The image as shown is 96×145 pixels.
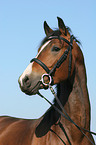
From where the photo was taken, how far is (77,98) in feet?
15.9

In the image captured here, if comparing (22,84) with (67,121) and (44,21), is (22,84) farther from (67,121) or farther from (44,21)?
(44,21)

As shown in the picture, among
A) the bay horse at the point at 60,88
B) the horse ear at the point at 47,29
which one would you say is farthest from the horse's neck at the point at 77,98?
the horse ear at the point at 47,29

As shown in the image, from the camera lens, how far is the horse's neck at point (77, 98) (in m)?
4.80

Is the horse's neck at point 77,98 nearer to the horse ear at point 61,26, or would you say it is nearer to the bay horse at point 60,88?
the bay horse at point 60,88

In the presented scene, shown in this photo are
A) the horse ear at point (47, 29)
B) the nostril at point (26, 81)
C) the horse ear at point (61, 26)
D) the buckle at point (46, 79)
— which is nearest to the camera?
the nostril at point (26, 81)

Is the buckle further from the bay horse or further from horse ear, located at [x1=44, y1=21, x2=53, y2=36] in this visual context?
horse ear, located at [x1=44, y1=21, x2=53, y2=36]

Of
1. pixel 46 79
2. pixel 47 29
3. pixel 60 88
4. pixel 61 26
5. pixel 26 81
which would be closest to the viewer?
pixel 26 81

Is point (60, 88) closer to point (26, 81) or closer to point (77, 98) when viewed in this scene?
point (77, 98)

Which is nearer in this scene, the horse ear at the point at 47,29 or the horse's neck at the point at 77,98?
the horse's neck at the point at 77,98

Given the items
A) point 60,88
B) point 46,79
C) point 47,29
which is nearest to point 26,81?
point 46,79

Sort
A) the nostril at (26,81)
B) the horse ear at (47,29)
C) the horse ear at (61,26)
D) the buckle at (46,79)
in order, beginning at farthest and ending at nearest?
the horse ear at (47,29)
the horse ear at (61,26)
the buckle at (46,79)
the nostril at (26,81)

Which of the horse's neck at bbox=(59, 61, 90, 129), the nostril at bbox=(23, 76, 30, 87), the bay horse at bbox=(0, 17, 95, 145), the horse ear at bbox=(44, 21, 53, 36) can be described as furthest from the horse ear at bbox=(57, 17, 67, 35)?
the nostril at bbox=(23, 76, 30, 87)

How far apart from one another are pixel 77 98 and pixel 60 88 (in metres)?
0.42

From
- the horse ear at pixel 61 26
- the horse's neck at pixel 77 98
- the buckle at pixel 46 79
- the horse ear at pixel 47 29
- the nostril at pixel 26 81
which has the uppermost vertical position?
the horse ear at pixel 47 29
